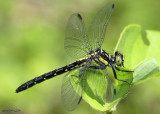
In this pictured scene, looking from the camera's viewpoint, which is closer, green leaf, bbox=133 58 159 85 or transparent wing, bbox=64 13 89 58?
green leaf, bbox=133 58 159 85

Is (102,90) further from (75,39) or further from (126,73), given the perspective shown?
(75,39)

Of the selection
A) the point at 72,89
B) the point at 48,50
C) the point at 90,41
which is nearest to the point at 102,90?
the point at 72,89

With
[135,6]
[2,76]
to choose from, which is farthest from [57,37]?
[135,6]

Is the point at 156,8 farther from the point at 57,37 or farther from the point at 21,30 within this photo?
the point at 21,30

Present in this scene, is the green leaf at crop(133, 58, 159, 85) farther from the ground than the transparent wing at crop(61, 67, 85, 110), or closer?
farther from the ground

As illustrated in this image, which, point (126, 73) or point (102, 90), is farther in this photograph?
point (102, 90)

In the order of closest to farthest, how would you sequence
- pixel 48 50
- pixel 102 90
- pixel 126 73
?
pixel 126 73 < pixel 102 90 < pixel 48 50

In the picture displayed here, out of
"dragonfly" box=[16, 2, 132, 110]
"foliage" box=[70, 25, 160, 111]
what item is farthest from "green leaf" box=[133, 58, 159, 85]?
"dragonfly" box=[16, 2, 132, 110]

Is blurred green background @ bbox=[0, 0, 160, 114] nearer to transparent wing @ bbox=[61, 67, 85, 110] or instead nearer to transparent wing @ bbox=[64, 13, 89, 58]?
transparent wing @ bbox=[64, 13, 89, 58]
